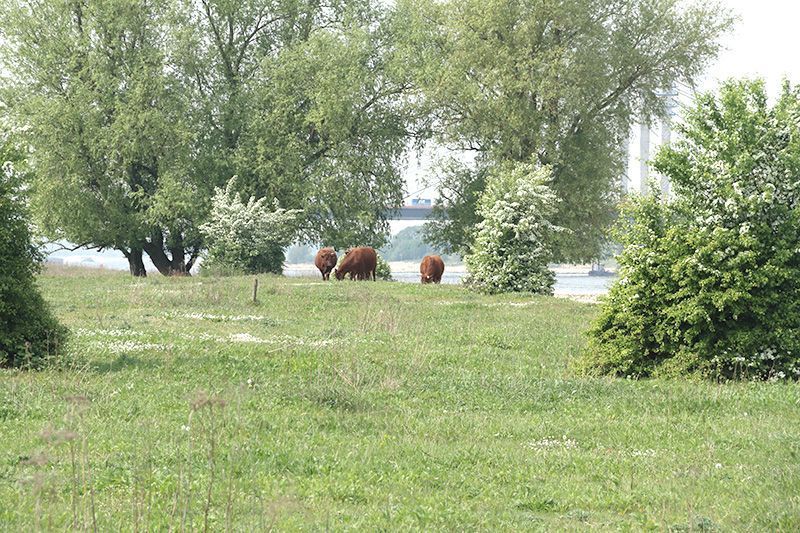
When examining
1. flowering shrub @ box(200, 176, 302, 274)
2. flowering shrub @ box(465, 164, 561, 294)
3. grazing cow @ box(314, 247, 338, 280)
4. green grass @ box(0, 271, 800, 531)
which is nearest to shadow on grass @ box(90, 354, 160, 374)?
green grass @ box(0, 271, 800, 531)

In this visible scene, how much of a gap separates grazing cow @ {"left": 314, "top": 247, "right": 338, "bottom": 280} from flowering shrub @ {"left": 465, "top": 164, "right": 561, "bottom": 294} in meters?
7.99

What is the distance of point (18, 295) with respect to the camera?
1652 cm

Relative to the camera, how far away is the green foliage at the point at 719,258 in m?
17.3

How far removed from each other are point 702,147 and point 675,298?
2871 mm

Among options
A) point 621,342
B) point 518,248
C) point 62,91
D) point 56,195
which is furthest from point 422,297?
point 62,91

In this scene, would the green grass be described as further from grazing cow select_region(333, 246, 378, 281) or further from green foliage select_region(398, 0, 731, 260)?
green foliage select_region(398, 0, 731, 260)

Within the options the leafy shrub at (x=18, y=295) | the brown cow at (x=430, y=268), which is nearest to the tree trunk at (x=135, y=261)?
the brown cow at (x=430, y=268)

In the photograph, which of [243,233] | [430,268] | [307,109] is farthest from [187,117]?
[430,268]

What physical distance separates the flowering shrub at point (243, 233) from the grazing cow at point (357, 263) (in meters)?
3.32

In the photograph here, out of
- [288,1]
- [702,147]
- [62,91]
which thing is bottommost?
[702,147]

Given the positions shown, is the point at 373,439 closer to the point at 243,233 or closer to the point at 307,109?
the point at 243,233

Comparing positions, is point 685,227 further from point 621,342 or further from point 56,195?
point 56,195

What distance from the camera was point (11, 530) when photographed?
24.6 ft

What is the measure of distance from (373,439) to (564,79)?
3766 centimetres
